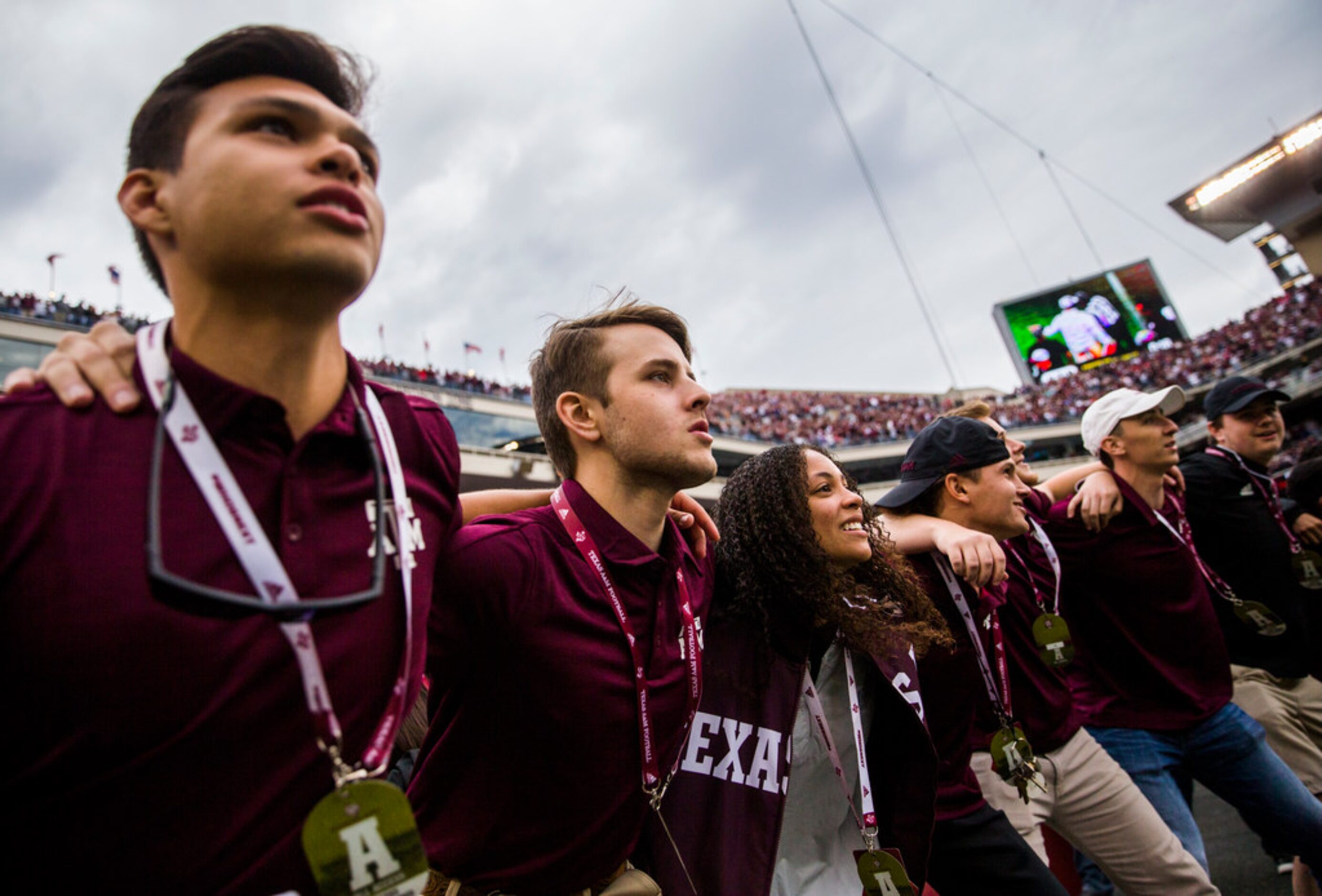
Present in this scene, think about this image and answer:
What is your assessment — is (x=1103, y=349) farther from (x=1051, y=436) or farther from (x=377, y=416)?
(x=377, y=416)

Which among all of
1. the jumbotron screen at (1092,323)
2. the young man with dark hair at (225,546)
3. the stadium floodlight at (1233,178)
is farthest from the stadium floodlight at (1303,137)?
the young man with dark hair at (225,546)

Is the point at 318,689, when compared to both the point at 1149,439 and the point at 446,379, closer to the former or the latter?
the point at 1149,439

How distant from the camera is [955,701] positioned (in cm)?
290

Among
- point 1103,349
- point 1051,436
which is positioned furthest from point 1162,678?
point 1103,349

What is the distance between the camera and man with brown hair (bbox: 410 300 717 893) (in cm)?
181

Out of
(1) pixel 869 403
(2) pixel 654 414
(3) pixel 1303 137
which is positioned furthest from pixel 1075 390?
(2) pixel 654 414

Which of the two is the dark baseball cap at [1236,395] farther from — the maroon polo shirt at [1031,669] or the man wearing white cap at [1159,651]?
the maroon polo shirt at [1031,669]

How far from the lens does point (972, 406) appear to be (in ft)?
15.3

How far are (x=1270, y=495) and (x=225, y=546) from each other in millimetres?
5547

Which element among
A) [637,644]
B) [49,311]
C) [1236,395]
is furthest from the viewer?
[49,311]

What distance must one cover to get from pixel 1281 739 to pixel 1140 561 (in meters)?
1.49

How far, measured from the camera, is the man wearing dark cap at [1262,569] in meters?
3.91

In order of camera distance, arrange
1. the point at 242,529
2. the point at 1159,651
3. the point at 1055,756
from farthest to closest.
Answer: the point at 1159,651
the point at 1055,756
the point at 242,529

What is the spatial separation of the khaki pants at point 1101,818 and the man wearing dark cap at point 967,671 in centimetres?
33
